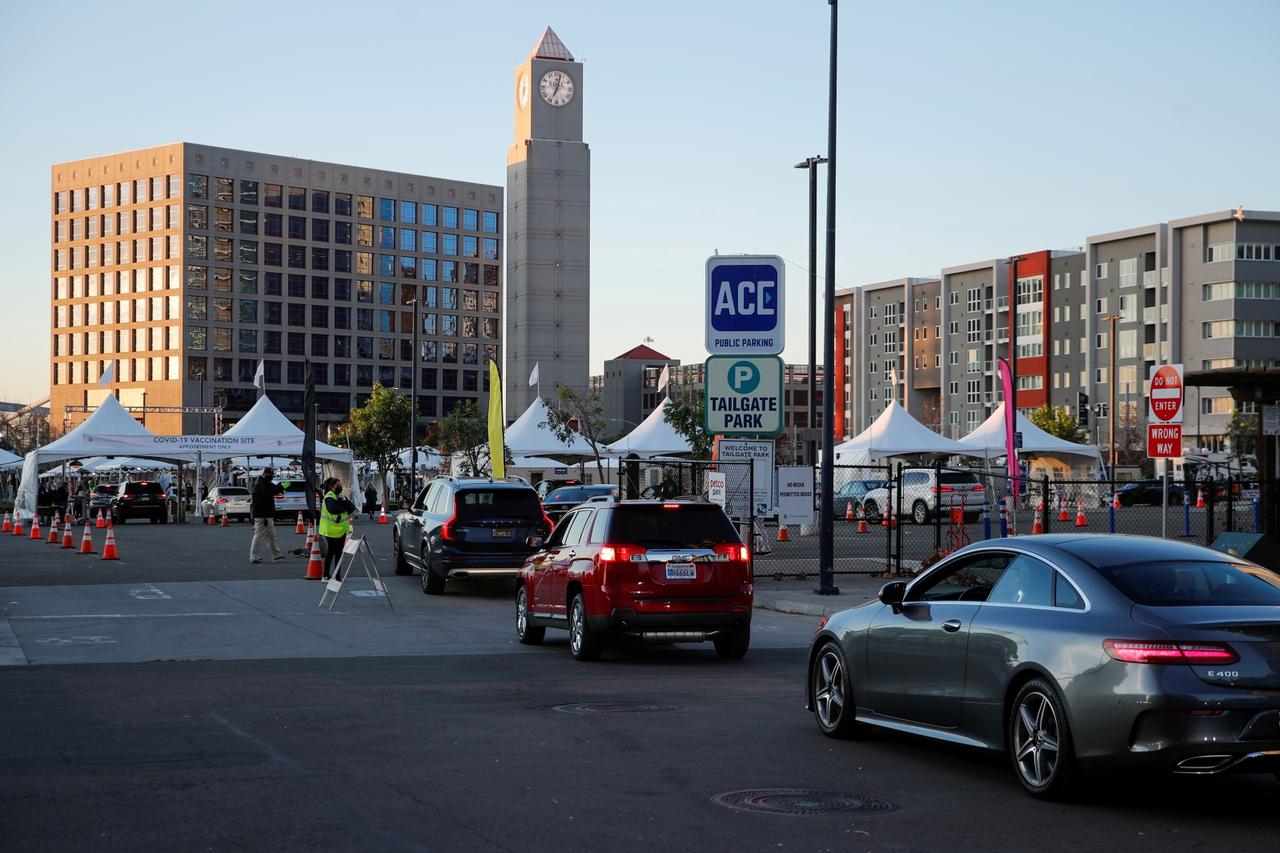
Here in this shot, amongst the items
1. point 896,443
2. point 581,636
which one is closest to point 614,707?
point 581,636

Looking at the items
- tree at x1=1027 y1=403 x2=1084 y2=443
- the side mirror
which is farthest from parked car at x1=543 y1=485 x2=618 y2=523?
tree at x1=1027 y1=403 x2=1084 y2=443

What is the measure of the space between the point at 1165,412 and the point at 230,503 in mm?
41789

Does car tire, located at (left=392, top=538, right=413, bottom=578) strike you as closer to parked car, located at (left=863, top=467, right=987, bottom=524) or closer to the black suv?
the black suv

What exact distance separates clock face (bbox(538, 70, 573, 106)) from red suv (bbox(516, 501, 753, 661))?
108692 millimetres

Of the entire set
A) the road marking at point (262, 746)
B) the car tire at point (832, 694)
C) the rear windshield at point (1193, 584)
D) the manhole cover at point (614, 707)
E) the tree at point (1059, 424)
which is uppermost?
the tree at point (1059, 424)

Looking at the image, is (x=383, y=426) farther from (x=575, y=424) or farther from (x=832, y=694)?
(x=832, y=694)

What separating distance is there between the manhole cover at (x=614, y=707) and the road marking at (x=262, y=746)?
7.86ft

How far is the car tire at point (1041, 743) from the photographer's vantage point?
7762 mm

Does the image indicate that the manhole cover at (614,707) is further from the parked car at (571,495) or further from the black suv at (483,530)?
the parked car at (571,495)

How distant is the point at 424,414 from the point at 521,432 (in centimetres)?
8893

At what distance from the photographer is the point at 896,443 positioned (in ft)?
177

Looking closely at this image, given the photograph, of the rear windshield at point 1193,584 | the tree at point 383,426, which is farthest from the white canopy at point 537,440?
the rear windshield at point 1193,584

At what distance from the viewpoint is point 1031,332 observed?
412ft

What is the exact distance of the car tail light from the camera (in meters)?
7.38
